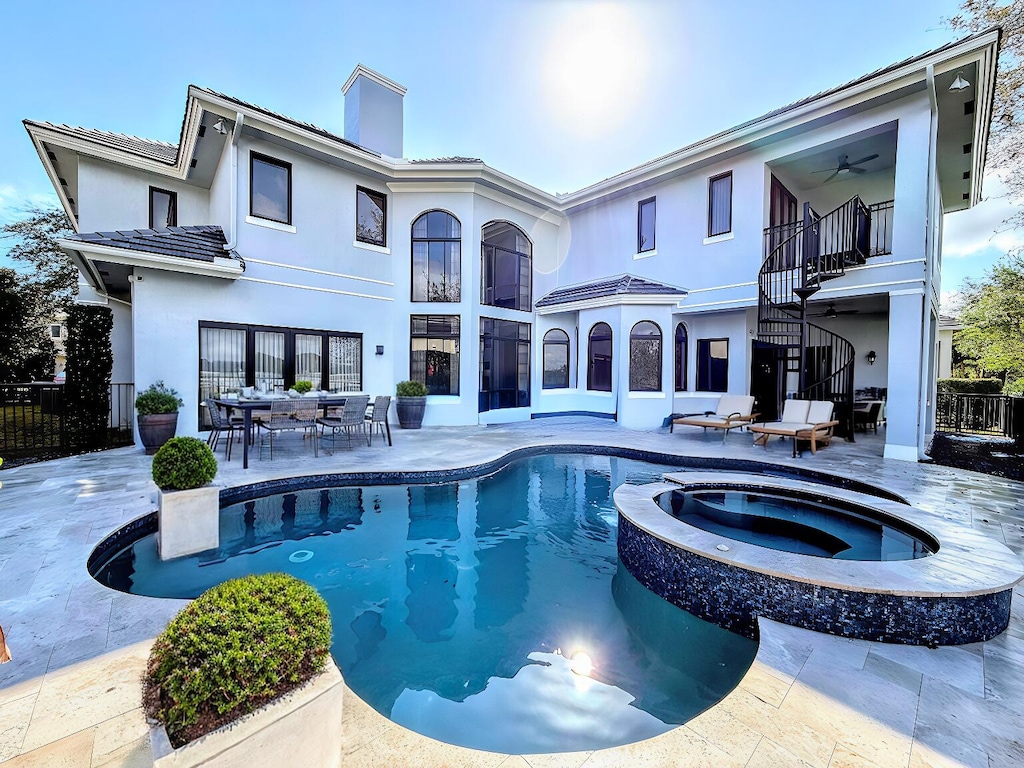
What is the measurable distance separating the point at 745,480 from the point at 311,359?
30.2 ft

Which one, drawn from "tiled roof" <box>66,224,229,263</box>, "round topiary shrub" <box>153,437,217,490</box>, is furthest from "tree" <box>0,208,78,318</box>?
"round topiary shrub" <box>153,437,217,490</box>

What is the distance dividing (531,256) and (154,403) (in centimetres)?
1041

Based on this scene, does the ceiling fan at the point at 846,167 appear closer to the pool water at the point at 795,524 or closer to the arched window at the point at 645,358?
the arched window at the point at 645,358

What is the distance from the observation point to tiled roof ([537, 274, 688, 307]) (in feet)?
40.1

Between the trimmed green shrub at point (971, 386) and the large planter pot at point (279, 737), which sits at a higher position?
the trimmed green shrub at point (971, 386)

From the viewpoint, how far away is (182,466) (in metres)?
4.36

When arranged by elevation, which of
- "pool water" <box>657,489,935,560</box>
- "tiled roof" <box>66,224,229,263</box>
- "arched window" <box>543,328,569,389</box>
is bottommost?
"pool water" <box>657,489,935,560</box>

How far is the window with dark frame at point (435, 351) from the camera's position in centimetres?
1220

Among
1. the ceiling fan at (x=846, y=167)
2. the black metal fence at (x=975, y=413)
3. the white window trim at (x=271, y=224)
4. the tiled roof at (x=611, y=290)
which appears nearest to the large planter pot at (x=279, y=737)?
the white window trim at (x=271, y=224)

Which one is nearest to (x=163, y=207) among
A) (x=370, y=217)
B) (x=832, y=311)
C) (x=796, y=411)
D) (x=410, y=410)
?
(x=370, y=217)

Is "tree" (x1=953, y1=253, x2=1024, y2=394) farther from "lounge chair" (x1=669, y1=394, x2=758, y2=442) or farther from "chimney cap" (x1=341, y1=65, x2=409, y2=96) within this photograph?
"chimney cap" (x1=341, y1=65, x2=409, y2=96)

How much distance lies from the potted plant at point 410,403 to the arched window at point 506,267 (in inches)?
120

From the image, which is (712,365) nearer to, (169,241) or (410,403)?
(410,403)

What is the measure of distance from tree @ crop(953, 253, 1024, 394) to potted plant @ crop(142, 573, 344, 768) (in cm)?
1964
